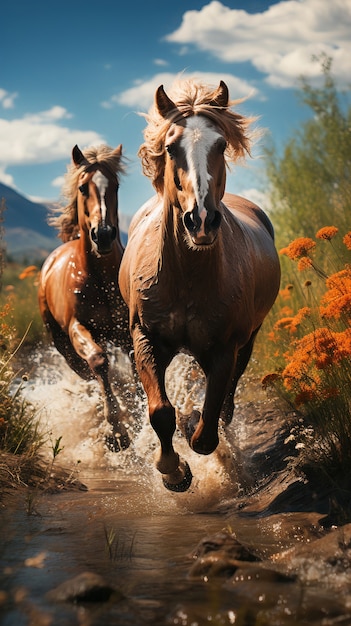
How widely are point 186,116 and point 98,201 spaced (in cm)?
279

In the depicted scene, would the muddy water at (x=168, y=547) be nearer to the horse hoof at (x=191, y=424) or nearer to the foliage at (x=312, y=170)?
the horse hoof at (x=191, y=424)

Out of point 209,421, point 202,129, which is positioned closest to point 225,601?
point 209,421

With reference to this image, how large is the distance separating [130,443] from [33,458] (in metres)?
1.11

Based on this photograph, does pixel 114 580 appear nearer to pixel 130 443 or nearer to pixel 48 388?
pixel 130 443

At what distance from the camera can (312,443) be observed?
17.0 ft

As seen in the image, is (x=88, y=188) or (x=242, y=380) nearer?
(x=88, y=188)

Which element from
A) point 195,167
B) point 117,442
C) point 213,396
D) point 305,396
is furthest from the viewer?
point 117,442

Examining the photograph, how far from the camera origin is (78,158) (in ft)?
26.0

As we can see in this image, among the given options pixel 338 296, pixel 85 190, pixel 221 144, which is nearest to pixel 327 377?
pixel 338 296

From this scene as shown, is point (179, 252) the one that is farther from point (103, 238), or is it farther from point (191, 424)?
point (103, 238)

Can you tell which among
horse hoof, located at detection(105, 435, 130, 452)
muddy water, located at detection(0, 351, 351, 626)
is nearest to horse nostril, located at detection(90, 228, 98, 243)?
muddy water, located at detection(0, 351, 351, 626)

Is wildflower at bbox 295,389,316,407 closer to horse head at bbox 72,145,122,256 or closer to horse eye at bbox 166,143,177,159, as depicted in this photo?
horse eye at bbox 166,143,177,159

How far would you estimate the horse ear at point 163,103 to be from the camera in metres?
4.86

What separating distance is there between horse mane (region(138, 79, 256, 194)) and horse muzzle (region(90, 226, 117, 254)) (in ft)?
6.58
